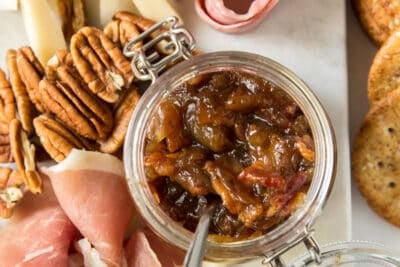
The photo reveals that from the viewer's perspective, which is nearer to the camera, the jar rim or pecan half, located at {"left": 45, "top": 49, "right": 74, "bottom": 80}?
the jar rim

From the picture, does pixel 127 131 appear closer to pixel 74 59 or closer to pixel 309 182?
pixel 74 59

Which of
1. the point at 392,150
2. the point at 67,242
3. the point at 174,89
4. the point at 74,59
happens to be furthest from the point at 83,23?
the point at 392,150

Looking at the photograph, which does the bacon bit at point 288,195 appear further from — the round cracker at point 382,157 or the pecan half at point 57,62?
the pecan half at point 57,62

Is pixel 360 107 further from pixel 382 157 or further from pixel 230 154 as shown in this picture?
pixel 230 154

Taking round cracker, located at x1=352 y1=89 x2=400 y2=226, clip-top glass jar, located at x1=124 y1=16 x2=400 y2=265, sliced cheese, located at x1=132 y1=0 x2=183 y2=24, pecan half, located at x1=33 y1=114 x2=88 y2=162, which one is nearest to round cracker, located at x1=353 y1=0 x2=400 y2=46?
round cracker, located at x1=352 y1=89 x2=400 y2=226

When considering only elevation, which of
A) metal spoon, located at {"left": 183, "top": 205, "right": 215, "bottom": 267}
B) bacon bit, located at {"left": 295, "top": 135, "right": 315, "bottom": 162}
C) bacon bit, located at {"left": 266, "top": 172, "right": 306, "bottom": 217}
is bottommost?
metal spoon, located at {"left": 183, "top": 205, "right": 215, "bottom": 267}

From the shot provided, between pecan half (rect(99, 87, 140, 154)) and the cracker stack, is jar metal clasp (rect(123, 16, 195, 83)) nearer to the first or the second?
pecan half (rect(99, 87, 140, 154))
